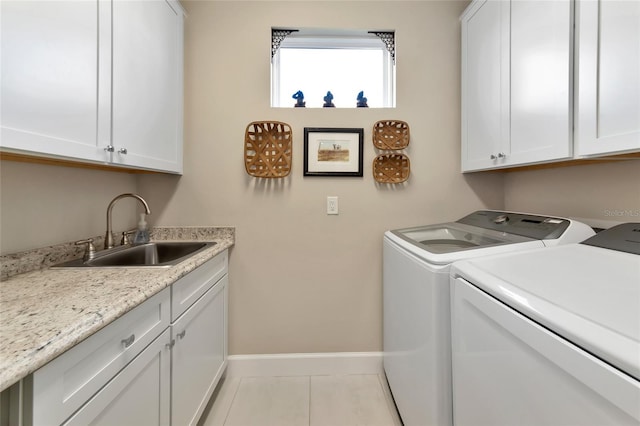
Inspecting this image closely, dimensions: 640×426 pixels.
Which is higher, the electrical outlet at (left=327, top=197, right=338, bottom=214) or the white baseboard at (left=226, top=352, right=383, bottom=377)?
the electrical outlet at (left=327, top=197, right=338, bottom=214)

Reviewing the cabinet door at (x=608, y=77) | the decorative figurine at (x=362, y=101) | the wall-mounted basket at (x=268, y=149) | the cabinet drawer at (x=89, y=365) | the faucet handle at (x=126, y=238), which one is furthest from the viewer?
the decorative figurine at (x=362, y=101)

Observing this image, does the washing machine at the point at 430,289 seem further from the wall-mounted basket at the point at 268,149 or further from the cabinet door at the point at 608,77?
the wall-mounted basket at the point at 268,149

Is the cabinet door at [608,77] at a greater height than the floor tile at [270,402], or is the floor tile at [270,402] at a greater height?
the cabinet door at [608,77]

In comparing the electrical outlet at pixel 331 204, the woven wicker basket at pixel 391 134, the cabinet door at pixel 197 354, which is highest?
the woven wicker basket at pixel 391 134

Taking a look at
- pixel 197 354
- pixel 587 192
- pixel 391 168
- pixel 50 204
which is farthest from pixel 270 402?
pixel 587 192

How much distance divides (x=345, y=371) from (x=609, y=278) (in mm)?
1595

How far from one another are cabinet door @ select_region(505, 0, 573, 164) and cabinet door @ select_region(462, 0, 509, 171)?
0.20ft

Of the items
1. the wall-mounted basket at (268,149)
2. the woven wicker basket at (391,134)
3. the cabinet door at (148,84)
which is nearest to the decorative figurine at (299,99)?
the wall-mounted basket at (268,149)

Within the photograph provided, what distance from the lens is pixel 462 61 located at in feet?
5.86

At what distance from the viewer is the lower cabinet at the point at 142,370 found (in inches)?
22.2

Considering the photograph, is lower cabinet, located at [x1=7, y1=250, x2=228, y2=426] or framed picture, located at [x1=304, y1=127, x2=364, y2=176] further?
framed picture, located at [x1=304, y1=127, x2=364, y2=176]

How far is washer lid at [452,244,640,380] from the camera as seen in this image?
46cm

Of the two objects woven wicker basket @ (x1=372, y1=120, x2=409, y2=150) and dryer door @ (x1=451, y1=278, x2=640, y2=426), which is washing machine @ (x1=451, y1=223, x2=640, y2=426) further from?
woven wicker basket @ (x1=372, y1=120, x2=409, y2=150)

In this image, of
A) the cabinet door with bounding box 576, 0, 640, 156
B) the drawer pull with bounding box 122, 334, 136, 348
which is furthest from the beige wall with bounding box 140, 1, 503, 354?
the drawer pull with bounding box 122, 334, 136, 348
